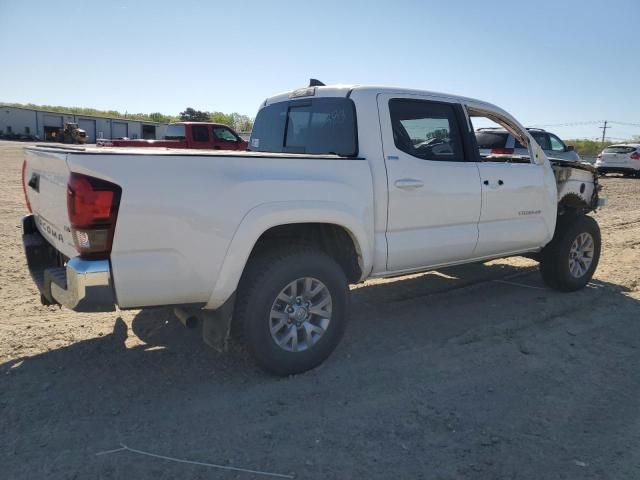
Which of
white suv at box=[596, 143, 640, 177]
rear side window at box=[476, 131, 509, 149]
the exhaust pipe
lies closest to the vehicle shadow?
the exhaust pipe

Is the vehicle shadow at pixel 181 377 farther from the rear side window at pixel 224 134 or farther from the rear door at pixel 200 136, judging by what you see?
the rear side window at pixel 224 134

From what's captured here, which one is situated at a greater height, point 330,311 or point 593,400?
point 330,311

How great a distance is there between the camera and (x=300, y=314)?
12.0ft

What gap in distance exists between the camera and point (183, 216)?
2.98 metres

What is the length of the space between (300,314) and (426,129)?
1.97 metres

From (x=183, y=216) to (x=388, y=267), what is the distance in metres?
1.75

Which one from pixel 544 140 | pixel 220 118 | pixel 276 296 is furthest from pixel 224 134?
pixel 220 118

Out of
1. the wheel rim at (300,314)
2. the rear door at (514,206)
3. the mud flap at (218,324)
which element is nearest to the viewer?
the mud flap at (218,324)

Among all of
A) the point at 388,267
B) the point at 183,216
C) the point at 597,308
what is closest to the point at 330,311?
the point at 388,267

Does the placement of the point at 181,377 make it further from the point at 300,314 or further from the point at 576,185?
the point at 576,185

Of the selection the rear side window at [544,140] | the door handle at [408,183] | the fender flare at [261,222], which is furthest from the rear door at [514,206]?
the rear side window at [544,140]

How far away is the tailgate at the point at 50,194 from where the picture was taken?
3.02 meters

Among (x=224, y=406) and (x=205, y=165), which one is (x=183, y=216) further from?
(x=224, y=406)

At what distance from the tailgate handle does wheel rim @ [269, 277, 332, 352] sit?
1.85 metres
